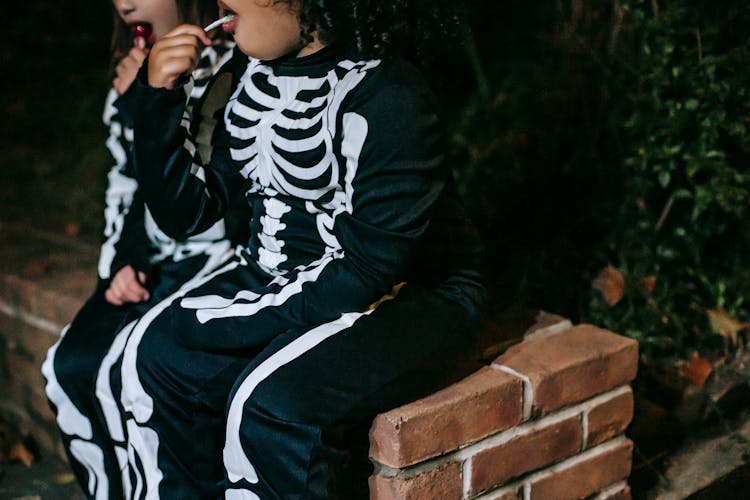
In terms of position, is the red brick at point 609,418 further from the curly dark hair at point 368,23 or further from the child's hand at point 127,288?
the child's hand at point 127,288

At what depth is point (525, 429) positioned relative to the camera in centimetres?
196

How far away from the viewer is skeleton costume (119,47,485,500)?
1.67m

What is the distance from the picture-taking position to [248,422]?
5.41 ft

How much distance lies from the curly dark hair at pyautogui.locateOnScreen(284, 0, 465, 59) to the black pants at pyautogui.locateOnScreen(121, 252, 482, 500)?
1.51 ft

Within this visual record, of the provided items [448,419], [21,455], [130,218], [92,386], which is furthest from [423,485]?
[21,455]

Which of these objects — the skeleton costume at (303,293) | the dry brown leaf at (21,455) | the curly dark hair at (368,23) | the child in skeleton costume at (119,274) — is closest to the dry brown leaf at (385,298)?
the skeleton costume at (303,293)

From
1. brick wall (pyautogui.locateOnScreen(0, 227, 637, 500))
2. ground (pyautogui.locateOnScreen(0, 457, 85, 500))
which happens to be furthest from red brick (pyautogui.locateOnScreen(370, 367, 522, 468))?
ground (pyautogui.locateOnScreen(0, 457, 85, 500))

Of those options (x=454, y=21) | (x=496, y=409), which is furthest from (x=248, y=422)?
(x=454, y=21)

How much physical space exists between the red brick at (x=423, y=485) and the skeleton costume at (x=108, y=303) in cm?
56

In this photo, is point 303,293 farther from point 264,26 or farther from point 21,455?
point 21,455

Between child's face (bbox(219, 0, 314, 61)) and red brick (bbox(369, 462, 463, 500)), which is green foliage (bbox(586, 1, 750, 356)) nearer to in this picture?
red brick (bbox(369, 462, 463, 500))

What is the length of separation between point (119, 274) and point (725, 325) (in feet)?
5.60

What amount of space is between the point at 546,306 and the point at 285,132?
1284 millimetres

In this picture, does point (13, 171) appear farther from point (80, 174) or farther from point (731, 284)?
point (731, 284)
